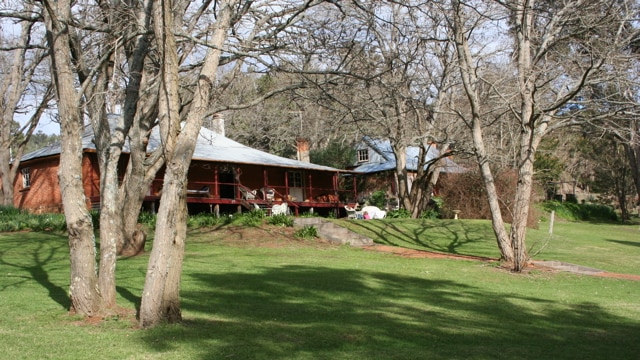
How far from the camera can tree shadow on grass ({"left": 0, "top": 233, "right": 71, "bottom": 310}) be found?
1120 centimetres

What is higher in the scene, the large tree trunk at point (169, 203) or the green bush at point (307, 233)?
the large tree trunk at point (169, 203)

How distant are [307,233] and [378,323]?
41.1ft

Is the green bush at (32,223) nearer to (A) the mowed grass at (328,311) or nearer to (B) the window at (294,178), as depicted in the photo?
(A) the mowed grass at (328,311)

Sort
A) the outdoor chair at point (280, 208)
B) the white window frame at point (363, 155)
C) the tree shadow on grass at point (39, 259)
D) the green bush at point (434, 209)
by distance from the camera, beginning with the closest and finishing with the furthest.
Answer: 1. the tree shadow on grass at point (39, 259)
2. the outdoor chair at point (280, 208)
3. the green bush at point (434, 209)
4. the white window frame at point (363, 155)

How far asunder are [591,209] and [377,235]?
111 feet

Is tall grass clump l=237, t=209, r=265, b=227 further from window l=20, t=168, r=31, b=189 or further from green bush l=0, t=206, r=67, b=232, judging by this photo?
window l=20, t=168, r=31, b=189

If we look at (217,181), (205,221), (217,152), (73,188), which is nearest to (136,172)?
(205,221)

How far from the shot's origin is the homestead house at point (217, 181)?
90.6ft

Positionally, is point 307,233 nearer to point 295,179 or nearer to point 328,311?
point 328,311

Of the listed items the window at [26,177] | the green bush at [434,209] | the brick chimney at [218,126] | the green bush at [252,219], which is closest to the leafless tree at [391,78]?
the green bush at [434,209]

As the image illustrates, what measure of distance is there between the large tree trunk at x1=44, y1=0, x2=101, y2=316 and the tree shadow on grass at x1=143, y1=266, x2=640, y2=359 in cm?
142

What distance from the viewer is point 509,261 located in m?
17.1

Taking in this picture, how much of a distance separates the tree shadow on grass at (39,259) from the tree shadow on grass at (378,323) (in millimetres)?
2279

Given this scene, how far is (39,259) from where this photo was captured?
15.5 metres
